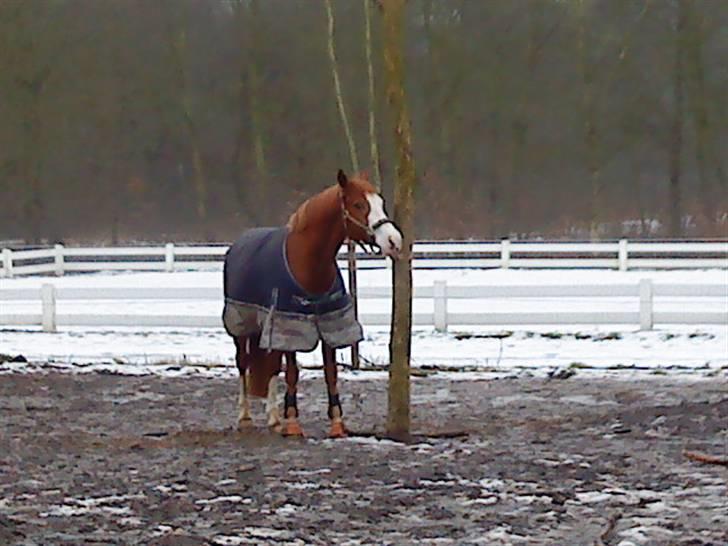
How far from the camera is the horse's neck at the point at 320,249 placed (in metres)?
8.48

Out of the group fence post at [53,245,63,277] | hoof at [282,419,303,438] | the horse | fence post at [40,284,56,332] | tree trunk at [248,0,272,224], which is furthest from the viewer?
tree trunk at [248,0,272,224]

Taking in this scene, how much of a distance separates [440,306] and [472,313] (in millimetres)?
468

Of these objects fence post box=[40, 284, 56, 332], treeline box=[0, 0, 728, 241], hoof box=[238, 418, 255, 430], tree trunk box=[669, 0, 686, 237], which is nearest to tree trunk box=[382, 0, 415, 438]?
hoof box=[238, 418, 255, 430]

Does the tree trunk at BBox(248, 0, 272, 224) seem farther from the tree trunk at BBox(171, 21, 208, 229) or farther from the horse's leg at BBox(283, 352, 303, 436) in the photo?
the horse's leg at BBox(283, 352, 303, 436)

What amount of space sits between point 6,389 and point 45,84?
2531 cm

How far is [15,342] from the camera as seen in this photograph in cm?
1647

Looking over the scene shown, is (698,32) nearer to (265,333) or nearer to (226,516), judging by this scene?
(265,333)

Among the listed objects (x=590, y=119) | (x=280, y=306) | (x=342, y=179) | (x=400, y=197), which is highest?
Answer: (x=590, y=119)

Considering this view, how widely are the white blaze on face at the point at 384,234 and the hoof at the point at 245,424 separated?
2.06m

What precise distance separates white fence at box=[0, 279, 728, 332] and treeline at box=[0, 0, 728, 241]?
52.3ft

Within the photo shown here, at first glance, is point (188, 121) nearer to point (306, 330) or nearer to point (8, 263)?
point (8, 263)

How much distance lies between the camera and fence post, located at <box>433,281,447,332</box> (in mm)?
16328

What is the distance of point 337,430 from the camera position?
855 centimetres

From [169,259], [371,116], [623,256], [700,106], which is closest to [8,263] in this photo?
[169,259]
